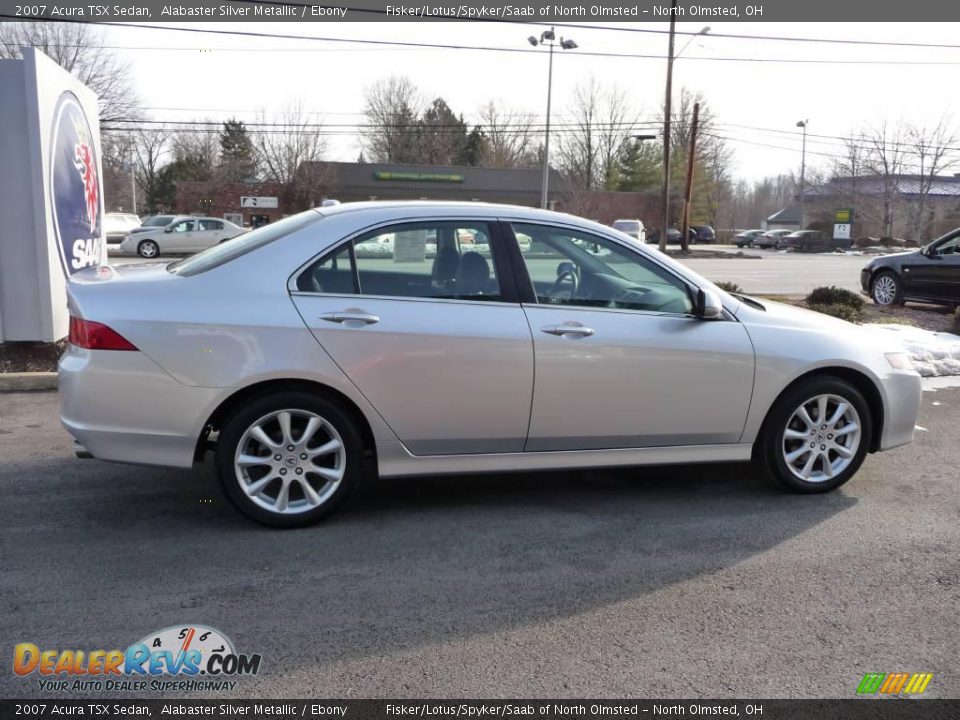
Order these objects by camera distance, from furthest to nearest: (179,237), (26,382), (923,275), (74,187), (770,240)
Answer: (770,240), (179,237), (923,275), (74,187), (26,382)

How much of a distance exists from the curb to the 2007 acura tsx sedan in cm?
307

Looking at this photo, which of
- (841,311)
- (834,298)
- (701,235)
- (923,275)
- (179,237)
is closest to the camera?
(841,311)

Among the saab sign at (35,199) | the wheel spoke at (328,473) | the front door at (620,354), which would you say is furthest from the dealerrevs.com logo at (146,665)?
the saab sign at (35,199)

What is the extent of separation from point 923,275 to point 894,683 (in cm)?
1136

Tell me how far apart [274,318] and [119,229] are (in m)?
46.0

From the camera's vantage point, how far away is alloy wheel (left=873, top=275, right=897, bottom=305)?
12781 millimetres

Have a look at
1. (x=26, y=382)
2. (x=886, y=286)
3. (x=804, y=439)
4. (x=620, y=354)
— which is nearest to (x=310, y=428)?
(x=620, y=354)

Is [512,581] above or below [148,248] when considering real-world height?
below

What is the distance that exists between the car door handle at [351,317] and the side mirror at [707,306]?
181cm

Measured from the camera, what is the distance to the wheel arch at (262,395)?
3.87 m

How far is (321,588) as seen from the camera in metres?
3.42

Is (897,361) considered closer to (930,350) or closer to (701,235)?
(930,350)

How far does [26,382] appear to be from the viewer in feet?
22.7

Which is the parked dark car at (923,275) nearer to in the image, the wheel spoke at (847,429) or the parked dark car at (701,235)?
the wheel spoke at (847,429)
